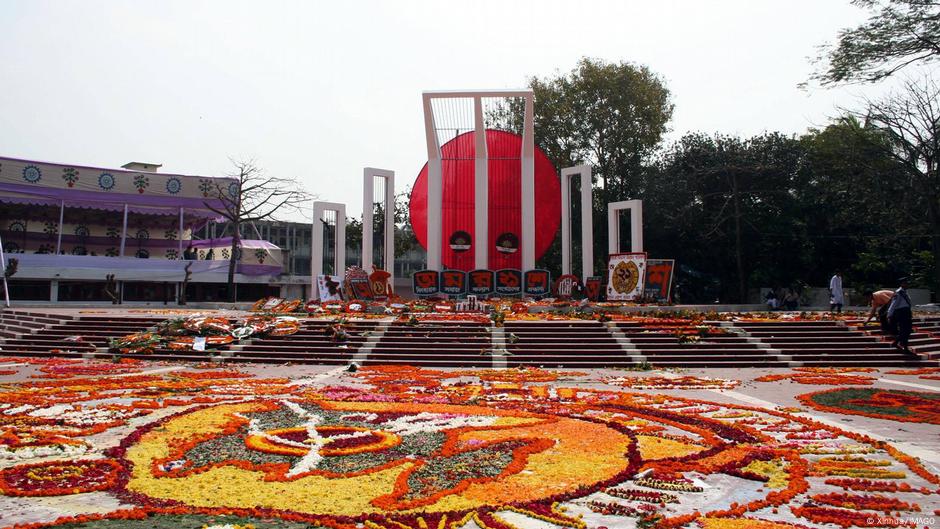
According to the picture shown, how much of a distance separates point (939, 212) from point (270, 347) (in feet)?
82.7

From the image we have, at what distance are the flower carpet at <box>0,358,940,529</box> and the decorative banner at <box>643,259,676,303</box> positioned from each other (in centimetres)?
1248

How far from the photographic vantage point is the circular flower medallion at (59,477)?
5.00m

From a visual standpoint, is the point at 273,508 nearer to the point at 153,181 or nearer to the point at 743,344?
the point at 743,344

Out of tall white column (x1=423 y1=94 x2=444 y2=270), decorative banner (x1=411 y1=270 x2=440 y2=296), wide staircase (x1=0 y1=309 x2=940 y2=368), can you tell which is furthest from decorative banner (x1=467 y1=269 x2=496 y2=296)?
wide staircase (x1=0 y1=309 x2=940 y2=368)

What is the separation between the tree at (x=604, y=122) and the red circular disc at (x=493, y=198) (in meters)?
9.55

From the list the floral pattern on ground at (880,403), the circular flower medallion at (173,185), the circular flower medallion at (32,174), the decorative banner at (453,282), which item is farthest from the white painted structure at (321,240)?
the circular flower medallion at (32,174)

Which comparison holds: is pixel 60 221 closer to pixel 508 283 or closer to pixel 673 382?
pixel 508 283

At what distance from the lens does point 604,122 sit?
4069 cm

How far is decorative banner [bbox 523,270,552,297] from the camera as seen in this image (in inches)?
1096

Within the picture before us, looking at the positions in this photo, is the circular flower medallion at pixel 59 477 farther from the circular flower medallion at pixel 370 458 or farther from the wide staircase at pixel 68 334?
the wide staircase at pixel 68 334

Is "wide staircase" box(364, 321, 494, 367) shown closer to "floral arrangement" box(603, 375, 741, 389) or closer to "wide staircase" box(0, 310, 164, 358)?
"floral arrangement" box(603, 375, 741, 389)

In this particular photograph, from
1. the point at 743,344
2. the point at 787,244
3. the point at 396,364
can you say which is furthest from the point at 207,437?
the point at 787,244

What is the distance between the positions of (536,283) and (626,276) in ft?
16.0

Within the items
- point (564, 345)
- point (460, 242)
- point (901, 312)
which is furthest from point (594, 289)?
point (901, 312)
